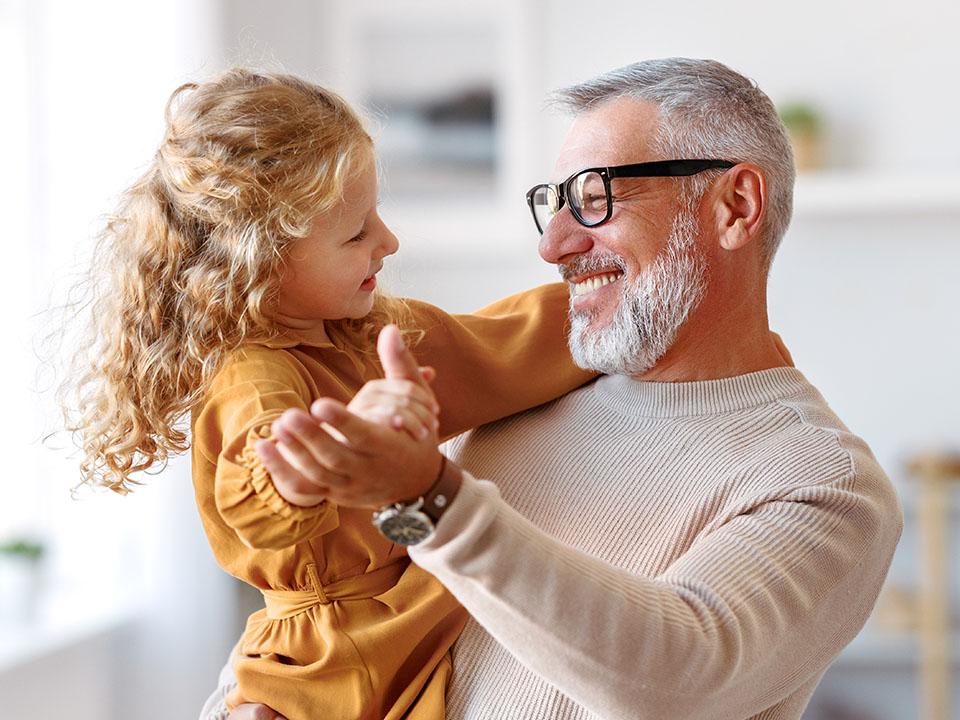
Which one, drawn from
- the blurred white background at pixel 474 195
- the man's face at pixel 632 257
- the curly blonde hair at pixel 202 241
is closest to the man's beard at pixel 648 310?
the man's face at pixel 632 257

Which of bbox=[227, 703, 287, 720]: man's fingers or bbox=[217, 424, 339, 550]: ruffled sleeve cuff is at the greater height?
bbox=[217, 424, 339, 550]: ruffled sleeve cuff

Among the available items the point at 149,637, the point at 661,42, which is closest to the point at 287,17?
the point at 661,42

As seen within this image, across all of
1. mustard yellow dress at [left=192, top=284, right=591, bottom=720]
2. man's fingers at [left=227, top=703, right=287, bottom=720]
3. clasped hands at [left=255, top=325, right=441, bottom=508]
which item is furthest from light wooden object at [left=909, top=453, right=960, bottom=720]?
clasped hands at [left=255, top=325, right=441, bottom=508]

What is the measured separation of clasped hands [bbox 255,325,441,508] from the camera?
0.95 m

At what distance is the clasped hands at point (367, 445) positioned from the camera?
0.95 meters

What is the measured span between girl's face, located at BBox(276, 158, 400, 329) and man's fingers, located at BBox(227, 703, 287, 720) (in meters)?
0.46

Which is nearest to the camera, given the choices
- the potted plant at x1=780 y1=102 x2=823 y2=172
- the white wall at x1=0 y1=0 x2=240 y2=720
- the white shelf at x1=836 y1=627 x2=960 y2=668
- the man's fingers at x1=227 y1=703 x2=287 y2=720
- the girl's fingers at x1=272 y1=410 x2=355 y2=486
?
the girl's fingers at x1=272 y1=410 x2=355 y2=486

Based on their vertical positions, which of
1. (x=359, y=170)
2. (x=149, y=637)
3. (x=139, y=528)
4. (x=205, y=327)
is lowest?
(x=149, y=637)

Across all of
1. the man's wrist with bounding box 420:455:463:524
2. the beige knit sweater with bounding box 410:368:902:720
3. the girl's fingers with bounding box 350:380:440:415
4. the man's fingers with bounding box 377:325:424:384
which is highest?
the man's fingers with bounding box 377:325:424:384

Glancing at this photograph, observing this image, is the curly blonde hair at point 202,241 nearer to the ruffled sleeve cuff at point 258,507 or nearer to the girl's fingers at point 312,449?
the ruffled sleeve cuff at point 258,507

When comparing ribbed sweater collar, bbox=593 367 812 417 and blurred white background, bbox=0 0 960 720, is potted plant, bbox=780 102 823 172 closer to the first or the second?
blurred white background, bbox=0 0 960 720

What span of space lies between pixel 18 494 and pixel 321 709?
7.78ft

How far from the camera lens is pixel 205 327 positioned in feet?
4.19

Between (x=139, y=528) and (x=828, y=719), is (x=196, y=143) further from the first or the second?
(x=828, y=719)
